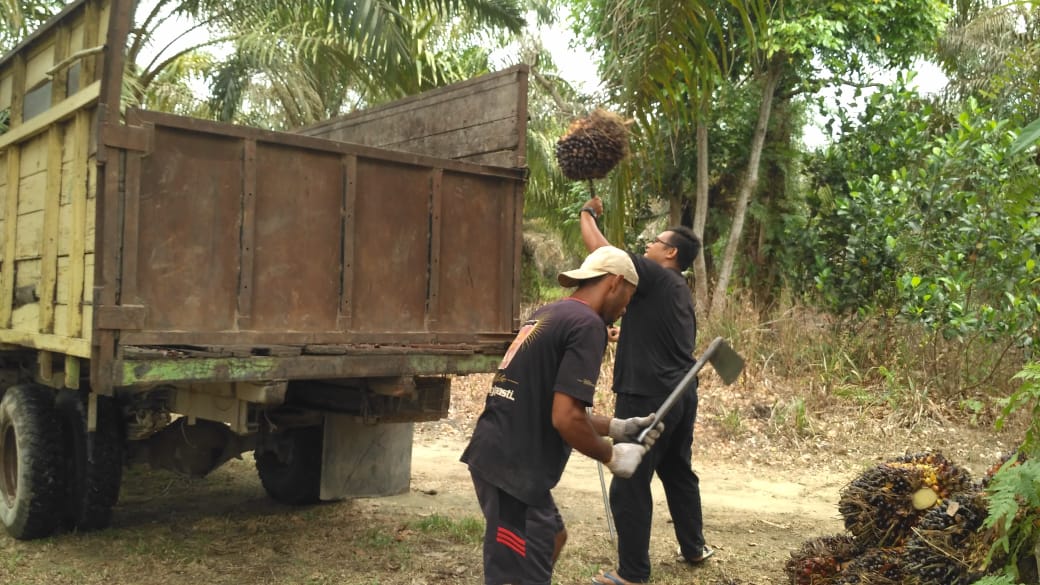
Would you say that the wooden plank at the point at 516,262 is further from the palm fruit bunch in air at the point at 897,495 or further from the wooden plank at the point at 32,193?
the wooden plank at the point at 32,193

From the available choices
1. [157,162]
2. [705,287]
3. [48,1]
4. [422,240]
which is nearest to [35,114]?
[157,162]

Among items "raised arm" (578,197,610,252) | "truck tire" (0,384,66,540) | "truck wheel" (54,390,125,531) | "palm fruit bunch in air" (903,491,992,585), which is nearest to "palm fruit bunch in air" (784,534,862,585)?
"palm fruit bunch in air" (903,491,992,585)

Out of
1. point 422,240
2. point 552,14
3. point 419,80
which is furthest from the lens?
point 552,14

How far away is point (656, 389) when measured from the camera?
15.4 ft

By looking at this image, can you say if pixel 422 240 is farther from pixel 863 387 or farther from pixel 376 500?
pixel 863 387

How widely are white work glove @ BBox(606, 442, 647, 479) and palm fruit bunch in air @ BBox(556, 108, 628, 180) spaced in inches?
72.3

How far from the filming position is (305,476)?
5969mm

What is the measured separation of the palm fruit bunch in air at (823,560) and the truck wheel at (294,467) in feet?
9.67

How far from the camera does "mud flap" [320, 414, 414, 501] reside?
17.7ft

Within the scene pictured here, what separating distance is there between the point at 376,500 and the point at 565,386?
347cm

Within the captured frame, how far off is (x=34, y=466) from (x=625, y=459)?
330cm

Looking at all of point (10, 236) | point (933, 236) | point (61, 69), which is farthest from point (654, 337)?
point (933, 236)

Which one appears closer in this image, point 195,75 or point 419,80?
point 419,80

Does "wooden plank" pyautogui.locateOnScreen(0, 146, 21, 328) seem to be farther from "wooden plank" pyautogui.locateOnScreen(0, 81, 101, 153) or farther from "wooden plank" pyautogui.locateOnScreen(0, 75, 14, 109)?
"wooden plank" pyautogui.locateOnScreen(0, 75, 14, 109)
